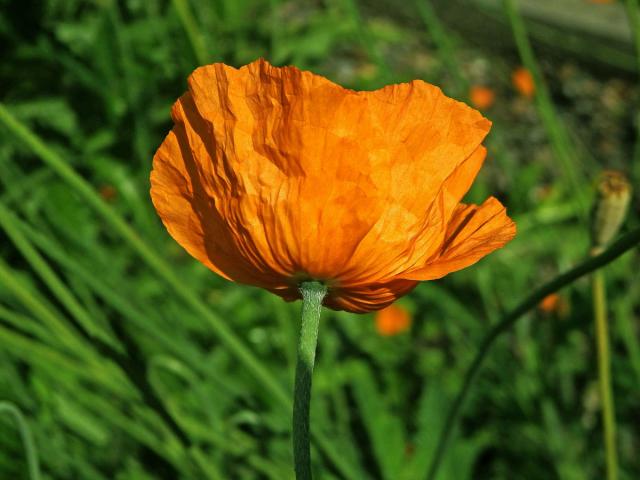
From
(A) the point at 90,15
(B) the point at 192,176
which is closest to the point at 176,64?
(A) the point at 90,15

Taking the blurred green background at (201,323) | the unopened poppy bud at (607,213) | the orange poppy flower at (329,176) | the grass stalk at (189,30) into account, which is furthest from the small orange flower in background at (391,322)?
the orange poppy flower at (329,176)

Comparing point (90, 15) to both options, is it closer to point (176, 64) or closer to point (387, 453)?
point (176, 64)

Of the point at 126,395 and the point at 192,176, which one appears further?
the point at 126,395

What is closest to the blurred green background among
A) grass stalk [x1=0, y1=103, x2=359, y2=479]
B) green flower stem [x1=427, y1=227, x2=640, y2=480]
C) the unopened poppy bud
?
grass stalk [x1=0, y1=103, x2=359, y2=479]

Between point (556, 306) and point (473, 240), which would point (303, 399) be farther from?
point (556, 306)

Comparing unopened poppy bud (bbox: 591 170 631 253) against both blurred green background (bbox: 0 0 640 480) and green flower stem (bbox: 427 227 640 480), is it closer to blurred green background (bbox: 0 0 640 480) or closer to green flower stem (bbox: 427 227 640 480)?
green flower stem (bbox: 427 227 640 480)

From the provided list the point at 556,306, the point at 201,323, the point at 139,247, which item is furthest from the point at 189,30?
the point at 556,306

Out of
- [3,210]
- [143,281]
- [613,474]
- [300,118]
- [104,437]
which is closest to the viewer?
[300,118]
